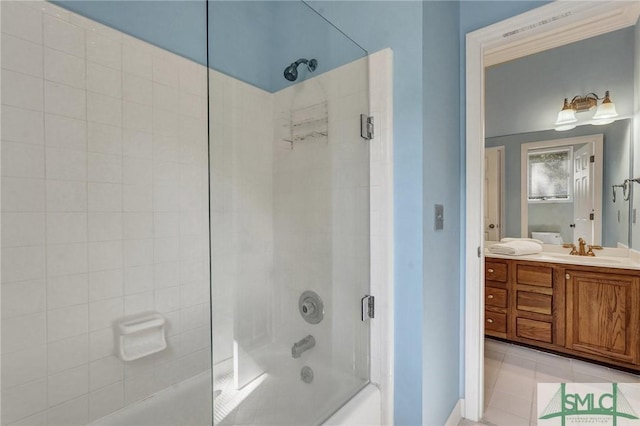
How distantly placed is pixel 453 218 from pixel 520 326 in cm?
169

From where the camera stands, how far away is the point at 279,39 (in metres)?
1.59

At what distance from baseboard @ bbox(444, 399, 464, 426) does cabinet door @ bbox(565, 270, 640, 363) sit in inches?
53.0

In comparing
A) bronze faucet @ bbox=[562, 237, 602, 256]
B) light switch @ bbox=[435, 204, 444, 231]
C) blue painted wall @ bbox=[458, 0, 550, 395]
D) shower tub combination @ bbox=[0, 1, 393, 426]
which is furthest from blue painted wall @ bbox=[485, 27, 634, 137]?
shower tub combination @ bbox=[0, 1, 393, 426]

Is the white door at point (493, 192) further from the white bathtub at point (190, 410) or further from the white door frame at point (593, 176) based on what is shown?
the white bathtub at point (190, 410)

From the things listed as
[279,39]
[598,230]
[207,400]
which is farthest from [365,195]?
[598,230]

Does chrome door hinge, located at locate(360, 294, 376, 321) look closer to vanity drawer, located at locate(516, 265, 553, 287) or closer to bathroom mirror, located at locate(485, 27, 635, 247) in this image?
vanity drawer, located at locate(516, 265, 553, 287)

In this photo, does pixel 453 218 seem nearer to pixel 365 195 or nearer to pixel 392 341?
pixel 365 195

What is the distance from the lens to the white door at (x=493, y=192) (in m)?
3.23

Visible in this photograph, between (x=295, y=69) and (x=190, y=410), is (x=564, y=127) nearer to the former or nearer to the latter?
(x=295, y=69)

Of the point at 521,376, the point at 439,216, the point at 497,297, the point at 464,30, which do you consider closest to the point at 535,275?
the point at 497,297

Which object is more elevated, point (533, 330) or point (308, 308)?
point (308, 308)

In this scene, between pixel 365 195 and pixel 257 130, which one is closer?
pixel 257 130

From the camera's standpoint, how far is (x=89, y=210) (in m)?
1.23

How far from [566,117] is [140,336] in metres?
3.64
